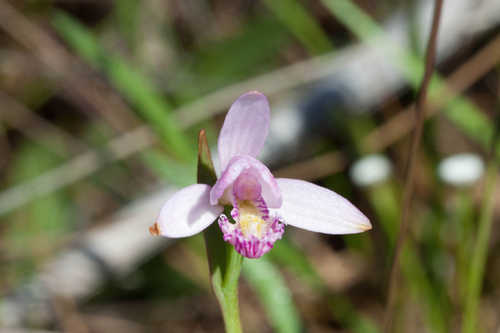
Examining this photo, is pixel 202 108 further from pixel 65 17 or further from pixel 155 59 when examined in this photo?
pixel 155 59

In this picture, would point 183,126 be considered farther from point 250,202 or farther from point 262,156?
point 250,202

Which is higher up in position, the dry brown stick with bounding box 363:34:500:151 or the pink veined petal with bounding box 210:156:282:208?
the dry brown stick with bounding box 363:34:500:151

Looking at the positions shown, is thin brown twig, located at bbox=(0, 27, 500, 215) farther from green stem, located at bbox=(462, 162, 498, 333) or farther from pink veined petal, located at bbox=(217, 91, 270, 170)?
pink veined petal, located at bbox=(217, 91, 270, 170)

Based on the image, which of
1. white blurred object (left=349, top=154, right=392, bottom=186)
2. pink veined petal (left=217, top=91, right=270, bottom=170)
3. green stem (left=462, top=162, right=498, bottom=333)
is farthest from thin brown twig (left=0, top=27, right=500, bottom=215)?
pink veined petal (left=217, top=91, right=270, bottom=170)

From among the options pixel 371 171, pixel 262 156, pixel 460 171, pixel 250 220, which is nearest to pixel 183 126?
pixel 262 156

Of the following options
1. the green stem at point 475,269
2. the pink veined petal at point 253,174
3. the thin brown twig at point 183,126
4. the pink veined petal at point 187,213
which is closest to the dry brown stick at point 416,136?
the green stem at point 475,269

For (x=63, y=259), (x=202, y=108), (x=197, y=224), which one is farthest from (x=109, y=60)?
(x=197, y=224)
